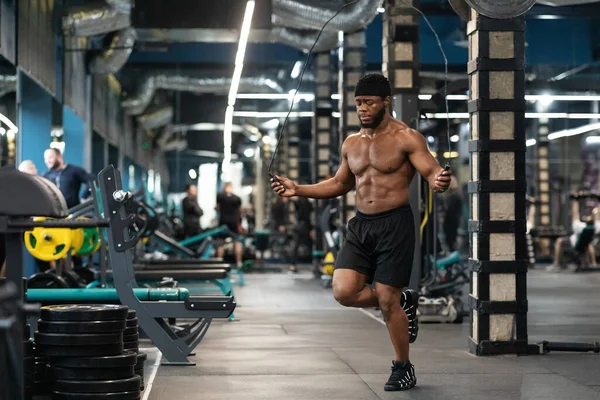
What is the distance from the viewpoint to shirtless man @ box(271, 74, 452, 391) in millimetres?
5840

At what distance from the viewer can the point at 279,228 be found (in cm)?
2355

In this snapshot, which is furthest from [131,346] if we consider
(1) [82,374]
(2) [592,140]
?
(2) [592,140]

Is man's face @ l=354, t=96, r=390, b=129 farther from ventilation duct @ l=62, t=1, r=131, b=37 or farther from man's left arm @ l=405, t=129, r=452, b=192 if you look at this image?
ventilation duct @ l=62, t=1, r=131, b=37

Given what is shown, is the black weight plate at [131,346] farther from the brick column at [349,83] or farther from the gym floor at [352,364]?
the brick column at [349,83]

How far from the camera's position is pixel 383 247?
5.87 metres

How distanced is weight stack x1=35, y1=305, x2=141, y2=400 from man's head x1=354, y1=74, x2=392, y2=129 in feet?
5.99

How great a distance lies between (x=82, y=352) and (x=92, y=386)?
0.15 meters

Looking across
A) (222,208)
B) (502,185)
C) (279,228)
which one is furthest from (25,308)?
(279,228)

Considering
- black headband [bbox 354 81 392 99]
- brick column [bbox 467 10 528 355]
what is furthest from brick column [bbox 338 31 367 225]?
black headband [bbox 354 81 392 99]

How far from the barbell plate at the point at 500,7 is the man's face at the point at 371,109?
3.95 feet

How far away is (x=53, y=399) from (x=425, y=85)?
16.7 meters

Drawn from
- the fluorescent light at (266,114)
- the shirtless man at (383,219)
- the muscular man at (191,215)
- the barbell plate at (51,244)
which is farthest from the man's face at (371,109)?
the fluorescent light at (266,114)

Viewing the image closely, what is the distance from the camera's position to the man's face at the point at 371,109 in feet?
19.4

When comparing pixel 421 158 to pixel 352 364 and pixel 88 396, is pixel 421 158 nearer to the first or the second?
pixel 352 364
